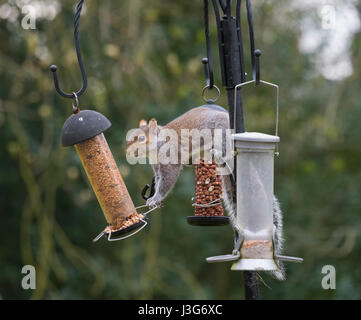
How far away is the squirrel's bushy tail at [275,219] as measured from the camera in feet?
5.95

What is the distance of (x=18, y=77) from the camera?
437 centimetres

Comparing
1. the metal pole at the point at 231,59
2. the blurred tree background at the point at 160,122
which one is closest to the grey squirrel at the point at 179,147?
the metal pole at the point at 231,59

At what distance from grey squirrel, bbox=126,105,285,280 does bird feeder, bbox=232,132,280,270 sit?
3.0 inches

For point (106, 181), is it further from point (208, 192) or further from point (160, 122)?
point (160, 122)

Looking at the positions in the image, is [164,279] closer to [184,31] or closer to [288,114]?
[288,114]

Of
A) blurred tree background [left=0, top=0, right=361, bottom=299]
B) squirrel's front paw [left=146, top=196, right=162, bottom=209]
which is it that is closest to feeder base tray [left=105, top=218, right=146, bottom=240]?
squirrel's front paw [left=146, top=196, right=162, bottom=209]

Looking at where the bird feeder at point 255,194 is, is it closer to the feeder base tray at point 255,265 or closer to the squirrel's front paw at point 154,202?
the feeder base tray at point 255,265

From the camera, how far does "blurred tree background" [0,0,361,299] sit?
14.2 feet

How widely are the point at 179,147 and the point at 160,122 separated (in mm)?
2193

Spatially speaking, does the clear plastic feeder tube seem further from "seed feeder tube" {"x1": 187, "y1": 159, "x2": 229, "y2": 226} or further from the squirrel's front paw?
"seed feeder tube" {"x1": 187, "y1": 159, "x2": 229, "y2": 226}

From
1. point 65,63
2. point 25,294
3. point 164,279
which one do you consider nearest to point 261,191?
point 65,63

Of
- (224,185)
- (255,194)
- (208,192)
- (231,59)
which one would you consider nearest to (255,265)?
(255,194)

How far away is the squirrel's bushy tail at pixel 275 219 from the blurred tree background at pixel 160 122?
1.81 m

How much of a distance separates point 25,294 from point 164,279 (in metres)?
1.22
